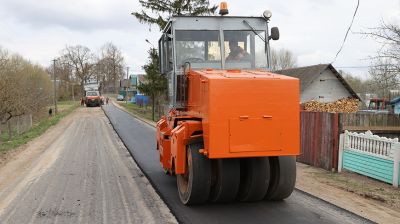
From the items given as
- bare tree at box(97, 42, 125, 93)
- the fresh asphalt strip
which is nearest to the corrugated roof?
the fresh asphalt strip

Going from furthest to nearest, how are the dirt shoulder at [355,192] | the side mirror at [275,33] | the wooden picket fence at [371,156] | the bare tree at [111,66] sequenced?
the bare tree at [111,66]
the wooden picket fence at [371,156]
the side mirror at [275,33]
the dirt shoulder at [355,192]

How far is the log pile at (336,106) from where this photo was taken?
2814 cm

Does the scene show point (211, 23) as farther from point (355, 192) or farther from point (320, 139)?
point (320, 139)

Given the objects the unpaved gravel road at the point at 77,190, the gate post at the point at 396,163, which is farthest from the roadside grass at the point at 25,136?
the gate post at the point at 396,163

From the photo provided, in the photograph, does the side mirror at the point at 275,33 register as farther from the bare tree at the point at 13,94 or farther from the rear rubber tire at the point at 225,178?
the bare tree at the point at 13,94

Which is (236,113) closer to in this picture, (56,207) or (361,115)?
(56,207)

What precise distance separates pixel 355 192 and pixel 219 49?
3916 mm

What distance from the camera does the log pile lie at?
92.3ft

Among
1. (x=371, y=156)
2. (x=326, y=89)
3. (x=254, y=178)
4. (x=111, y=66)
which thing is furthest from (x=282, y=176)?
(x=111, y=66)

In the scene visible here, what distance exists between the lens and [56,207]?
736 centimetres

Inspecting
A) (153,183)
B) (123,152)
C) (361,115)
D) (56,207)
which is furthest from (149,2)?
(56,207)

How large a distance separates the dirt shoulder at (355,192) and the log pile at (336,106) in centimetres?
1694

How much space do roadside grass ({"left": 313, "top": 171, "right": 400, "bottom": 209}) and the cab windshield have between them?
322cm

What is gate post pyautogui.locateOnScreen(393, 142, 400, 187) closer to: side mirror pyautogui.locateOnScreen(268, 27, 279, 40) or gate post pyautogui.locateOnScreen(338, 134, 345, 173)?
gate post pyautogui.locateOnScreen(338, 134, 345, 173)
